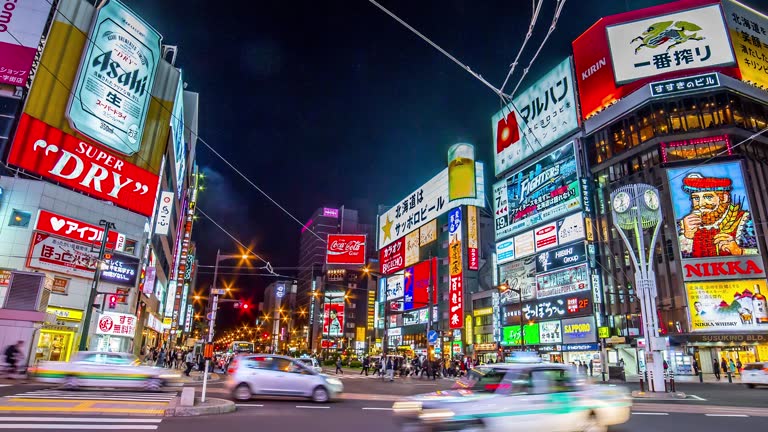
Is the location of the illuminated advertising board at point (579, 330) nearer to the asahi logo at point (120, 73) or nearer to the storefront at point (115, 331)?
the storefront at point (115, 331)

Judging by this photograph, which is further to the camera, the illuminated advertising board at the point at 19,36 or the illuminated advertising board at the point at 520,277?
the illuminated advertising board at the point at 520,277

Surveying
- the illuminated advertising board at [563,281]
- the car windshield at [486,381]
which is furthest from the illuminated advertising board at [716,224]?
the car windshield at [486,381]

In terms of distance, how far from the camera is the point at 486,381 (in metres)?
7.80

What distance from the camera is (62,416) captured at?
31.6 feet

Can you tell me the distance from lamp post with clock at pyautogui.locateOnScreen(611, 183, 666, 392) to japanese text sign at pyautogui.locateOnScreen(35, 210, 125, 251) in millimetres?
30725

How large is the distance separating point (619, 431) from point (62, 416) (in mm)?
11529

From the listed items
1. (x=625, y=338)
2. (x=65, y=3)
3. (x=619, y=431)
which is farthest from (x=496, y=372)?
(x=625, y=338)

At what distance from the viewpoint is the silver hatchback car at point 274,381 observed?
14586mm

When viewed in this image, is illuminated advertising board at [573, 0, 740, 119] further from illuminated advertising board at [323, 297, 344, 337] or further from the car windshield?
illuminated advertising board at [323, 297, 344, 337]

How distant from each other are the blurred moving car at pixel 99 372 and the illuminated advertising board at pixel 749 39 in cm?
6047

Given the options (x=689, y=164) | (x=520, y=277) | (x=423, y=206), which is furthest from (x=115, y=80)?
(x=689, y=164)

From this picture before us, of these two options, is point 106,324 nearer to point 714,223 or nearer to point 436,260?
point 436,260

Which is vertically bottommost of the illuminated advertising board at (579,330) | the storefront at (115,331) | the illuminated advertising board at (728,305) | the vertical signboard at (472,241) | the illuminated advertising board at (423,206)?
the storefront at (115,331)

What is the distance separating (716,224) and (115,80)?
177 feet
